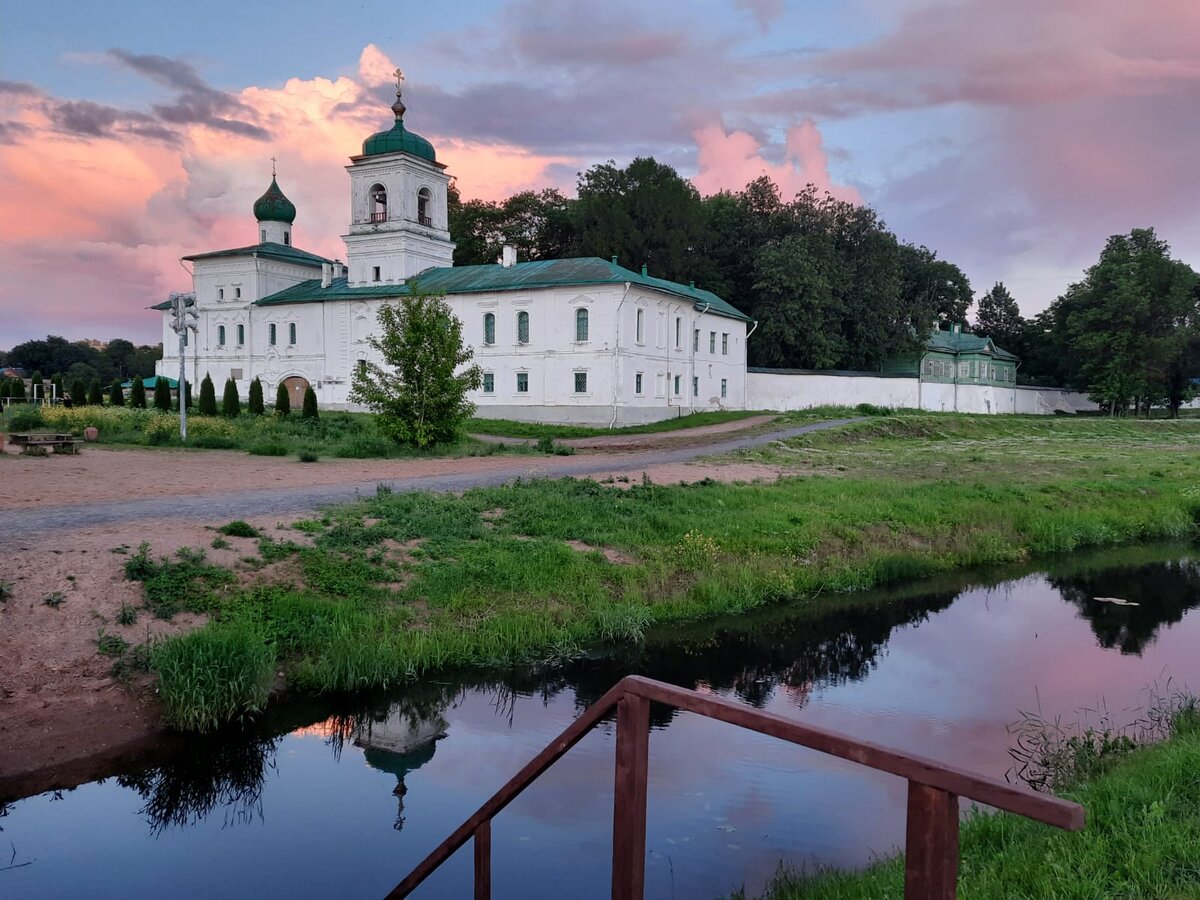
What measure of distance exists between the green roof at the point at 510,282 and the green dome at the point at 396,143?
627cm

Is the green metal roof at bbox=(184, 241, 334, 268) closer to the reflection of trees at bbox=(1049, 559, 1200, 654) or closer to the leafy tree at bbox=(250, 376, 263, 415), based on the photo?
the leafy tree at bbox=(250, 376, 263, 415)

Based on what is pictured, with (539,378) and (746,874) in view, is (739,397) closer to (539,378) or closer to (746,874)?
(539,378)

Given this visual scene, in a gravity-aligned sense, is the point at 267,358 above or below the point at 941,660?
above

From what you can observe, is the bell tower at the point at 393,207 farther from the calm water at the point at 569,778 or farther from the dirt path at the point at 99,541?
the calm water at the point at 569,778

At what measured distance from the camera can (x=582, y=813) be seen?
7172 mm

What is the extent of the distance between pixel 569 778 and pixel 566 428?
29819mm

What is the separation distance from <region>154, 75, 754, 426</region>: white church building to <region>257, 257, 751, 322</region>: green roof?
11 centimetres

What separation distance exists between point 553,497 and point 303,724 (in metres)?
7.45

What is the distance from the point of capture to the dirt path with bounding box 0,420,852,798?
8.05 meters

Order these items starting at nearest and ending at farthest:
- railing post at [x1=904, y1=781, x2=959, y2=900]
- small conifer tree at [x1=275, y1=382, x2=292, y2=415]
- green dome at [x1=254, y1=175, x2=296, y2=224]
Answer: railing post at [x1=904, y1=781, x2=959, y2=900] → small conifer tree at [x1=275, y1=382, x2=292, y2=415] → green dome at [x1=254, y1=175, x2=296, y2=224]

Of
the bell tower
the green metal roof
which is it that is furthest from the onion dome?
the green metal roof

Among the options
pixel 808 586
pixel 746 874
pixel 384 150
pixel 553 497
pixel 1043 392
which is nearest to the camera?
pixel 746 874

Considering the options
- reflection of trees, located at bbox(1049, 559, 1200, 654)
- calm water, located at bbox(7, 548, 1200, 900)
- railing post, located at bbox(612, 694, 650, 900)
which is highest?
railing post, located at bbox(612, 694, 650, 900)

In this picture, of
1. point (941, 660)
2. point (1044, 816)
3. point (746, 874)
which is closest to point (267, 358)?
point (941, 660)
